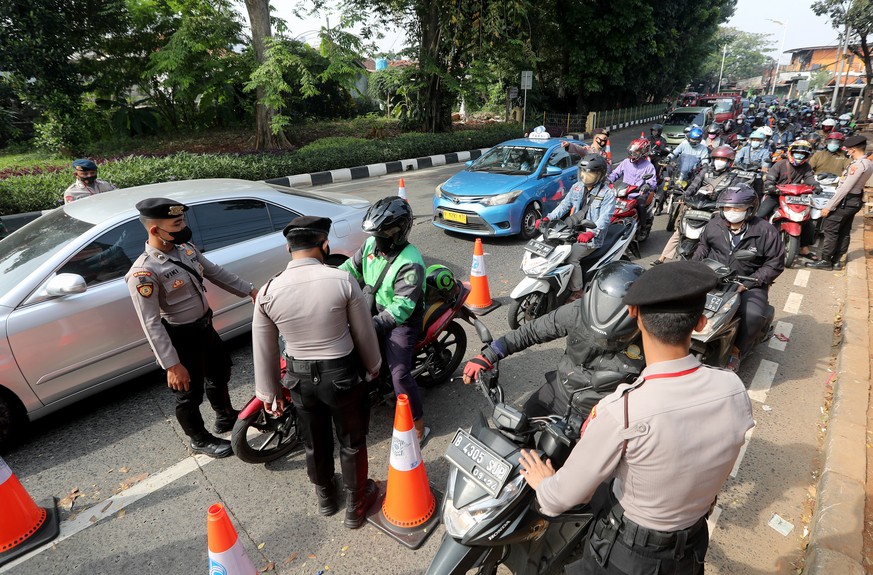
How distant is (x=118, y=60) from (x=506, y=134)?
46.1ft

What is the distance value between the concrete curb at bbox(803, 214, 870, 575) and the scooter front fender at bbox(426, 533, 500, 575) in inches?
70.6

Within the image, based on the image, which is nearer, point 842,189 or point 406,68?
point 842,189

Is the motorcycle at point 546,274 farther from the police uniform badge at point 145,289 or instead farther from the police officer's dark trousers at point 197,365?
the police uniform badge at point 145,289

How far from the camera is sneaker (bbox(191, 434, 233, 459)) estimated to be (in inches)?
132

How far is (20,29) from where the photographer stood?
12.1 metres

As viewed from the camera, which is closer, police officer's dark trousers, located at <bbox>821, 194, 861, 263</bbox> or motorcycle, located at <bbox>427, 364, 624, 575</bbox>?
motorcycle, located at <bbox>427, 364, 624, 575</bbox>

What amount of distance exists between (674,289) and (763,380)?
377 cm

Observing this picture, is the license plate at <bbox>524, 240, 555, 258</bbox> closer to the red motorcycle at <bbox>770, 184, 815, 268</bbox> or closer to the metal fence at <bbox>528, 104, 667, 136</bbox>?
the red motorcycle at <bbox>770, 184, 815, 268</bbox>

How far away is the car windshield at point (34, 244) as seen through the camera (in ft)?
11.2

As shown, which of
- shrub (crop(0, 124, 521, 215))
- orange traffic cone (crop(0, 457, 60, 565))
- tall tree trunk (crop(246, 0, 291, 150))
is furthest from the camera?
tall tree trunk (crop(246, 0, 291, 150))

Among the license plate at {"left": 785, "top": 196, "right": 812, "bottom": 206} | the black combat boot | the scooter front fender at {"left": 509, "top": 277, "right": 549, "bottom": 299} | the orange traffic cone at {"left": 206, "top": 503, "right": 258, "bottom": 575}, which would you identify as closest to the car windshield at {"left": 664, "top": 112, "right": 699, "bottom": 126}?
the license plate at {"left": 785, "top": 196, "right": 812, "bottom": 206}

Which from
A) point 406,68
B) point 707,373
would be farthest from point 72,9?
point 707,373

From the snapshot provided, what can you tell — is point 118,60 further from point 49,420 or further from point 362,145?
point 49,420

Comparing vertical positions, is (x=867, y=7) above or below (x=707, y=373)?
above
